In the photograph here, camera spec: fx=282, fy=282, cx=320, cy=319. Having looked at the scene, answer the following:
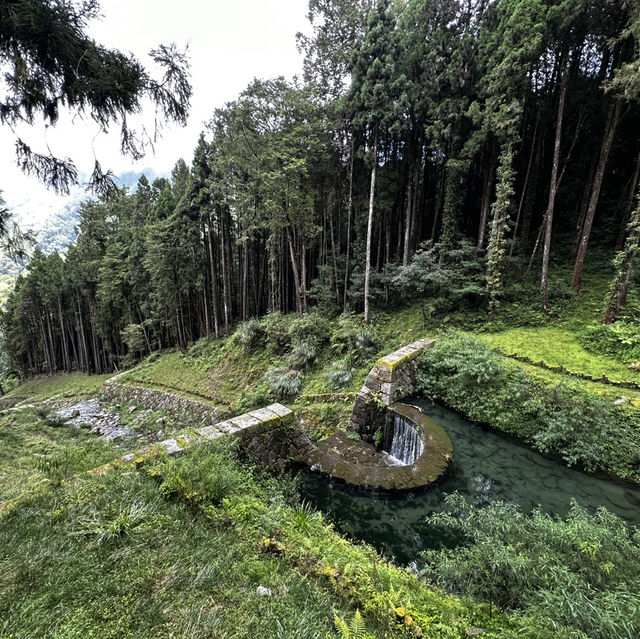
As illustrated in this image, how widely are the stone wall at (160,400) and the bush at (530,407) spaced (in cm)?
900

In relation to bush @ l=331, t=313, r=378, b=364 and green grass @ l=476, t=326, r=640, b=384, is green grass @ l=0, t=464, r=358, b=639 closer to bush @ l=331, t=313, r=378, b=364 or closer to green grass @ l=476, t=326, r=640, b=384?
green grass @ l=476, t=326, r=640, b=384

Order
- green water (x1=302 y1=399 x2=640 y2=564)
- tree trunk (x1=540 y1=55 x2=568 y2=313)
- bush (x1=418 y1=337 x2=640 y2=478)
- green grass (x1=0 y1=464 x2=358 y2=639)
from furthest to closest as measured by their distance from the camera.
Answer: tree trunk (x1=540 y1=55 x2=568 y2=313) → bush (x1=418 y1=337 x2=640 y2=478) → green water (x1=302 y1=399 x2=640 y2=564) → green grass (x1=0 y1=464 x2=358 y2=639)

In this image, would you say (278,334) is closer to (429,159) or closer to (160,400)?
(160,400)

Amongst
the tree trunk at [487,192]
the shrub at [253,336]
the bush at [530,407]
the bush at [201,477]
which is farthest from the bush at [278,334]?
the bush at [201,477]

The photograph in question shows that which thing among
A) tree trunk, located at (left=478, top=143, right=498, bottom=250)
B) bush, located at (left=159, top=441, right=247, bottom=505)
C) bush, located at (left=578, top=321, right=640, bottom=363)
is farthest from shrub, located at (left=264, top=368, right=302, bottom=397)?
tree trunk, located at (left=478, top=143, right=498, bottom=250)

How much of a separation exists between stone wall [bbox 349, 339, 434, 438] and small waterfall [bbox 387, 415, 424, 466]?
46 cm

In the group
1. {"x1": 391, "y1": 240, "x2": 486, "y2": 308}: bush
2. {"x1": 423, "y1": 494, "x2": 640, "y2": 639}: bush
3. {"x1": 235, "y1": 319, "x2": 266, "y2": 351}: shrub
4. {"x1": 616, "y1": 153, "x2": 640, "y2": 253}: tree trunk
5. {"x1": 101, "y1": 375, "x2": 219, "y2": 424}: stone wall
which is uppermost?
{"x1": 616, "y1": 153, "x2": 640, "y2": 253}: tree trunk

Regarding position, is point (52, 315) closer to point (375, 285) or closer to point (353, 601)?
point (375, 285)

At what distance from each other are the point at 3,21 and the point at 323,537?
235 inches

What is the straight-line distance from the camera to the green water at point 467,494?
14.1 feet

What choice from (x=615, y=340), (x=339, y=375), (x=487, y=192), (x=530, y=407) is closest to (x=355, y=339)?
(x=339, y=375)

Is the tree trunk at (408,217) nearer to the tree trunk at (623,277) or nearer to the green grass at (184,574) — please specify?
the tree trunk at (623,277)

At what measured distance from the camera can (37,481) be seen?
127 inches

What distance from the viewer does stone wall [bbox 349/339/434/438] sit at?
7.40 metres
